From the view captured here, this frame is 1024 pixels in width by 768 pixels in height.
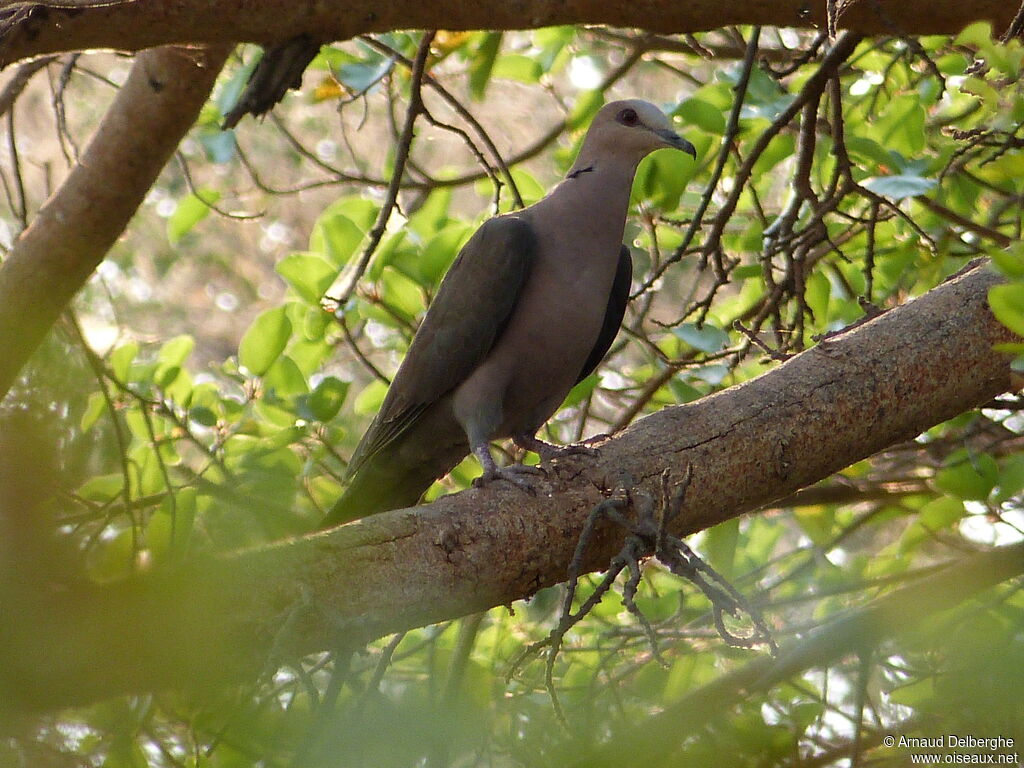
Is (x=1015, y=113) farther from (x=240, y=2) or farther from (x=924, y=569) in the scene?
(x=240, y=2)

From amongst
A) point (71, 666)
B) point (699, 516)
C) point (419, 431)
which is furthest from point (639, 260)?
point (71, 666)

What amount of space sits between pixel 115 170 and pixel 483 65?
120 cm

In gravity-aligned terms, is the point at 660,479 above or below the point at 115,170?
below

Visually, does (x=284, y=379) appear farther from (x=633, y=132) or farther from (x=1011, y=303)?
(x=1011, y=303)

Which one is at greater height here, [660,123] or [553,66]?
[553,66]

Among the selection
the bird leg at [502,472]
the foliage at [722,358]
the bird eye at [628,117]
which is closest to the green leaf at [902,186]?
the foliage at [722,358]

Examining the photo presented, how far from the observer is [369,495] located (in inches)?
136

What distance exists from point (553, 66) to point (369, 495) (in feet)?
5.39

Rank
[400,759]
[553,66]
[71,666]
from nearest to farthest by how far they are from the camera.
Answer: [71,666]
[400,759]
[553,66]

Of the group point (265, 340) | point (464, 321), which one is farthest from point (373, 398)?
point (464, 321)

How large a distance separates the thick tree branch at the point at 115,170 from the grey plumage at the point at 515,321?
94cm

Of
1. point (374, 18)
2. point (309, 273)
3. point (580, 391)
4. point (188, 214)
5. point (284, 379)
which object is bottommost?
point (284, 379)

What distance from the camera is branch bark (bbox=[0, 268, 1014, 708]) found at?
6.22 ft

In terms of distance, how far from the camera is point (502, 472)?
8.84 ft
